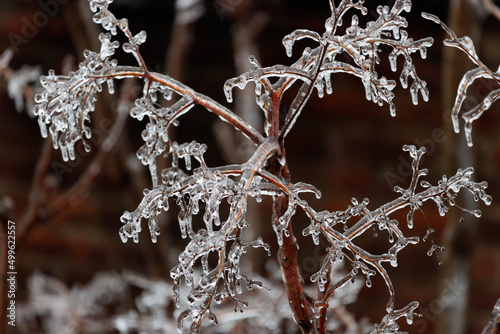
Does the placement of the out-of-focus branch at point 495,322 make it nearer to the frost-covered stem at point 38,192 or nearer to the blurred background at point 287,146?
the frost-covered stem at point 38,192

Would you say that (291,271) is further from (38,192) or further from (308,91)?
(38,192)

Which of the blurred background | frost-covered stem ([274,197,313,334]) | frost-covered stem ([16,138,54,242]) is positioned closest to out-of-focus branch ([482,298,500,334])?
frost-covered stem ([274,197,313,334])

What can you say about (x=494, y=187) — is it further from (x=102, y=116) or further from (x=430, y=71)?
(x=102, y=116)

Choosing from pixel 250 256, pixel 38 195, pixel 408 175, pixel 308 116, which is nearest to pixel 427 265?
pixel 408 175

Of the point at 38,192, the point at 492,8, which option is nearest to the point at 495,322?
the point at 492,8

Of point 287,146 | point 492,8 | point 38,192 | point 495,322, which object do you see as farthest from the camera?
point 287,146

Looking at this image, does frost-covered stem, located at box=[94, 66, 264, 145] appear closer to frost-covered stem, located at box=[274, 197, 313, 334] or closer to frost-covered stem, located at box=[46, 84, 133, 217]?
frost-covered stem, located at box=[274, 197, 313, 334]

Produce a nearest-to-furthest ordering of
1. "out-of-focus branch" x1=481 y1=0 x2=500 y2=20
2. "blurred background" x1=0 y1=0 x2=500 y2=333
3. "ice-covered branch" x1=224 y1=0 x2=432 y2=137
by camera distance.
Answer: "ice-covered branch" x1=224 y1=0 x2=432 y2=137, "out-of-focus branch" x1=481 y1=0 x2=500 y2=20, "blurred background" x1=0 y1=0 x2=500 y2=333

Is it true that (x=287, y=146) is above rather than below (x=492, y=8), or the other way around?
below

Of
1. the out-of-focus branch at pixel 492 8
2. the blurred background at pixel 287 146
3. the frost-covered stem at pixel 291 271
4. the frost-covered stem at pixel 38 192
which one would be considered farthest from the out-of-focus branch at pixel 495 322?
the blurred background at pixel 287 146
